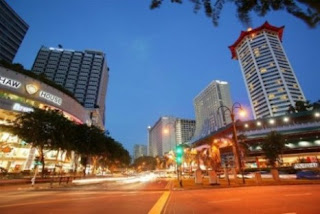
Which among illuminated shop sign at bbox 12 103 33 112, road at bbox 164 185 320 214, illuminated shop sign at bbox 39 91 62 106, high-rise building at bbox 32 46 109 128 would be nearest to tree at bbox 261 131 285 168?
road at bbox 164 185 320 214

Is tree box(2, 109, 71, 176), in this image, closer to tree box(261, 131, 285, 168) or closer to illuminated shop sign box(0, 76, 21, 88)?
illuminated shop sign box(0, 76, 21, 88)

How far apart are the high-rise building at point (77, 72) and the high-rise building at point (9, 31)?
14.8 meters

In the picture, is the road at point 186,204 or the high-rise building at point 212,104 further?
the high-rise building at point 212,104

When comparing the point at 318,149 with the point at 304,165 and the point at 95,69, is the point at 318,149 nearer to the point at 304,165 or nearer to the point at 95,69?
the point at 304,165

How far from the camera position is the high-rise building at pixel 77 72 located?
144 m

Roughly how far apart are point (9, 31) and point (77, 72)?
47.4m

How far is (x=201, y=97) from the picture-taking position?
179 meters

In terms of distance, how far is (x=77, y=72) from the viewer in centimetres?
15062

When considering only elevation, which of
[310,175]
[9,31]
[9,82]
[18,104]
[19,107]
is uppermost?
[9,31]

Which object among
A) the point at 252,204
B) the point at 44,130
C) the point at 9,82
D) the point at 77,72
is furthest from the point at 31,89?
the point at 77,72

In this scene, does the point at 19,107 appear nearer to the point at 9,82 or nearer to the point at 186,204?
the point at 9,82

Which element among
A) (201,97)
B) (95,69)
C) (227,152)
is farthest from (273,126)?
(95,69)

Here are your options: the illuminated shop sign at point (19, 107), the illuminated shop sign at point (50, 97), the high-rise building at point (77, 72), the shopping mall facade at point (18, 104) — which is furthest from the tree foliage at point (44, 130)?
the high-rise building at point (77, 72)

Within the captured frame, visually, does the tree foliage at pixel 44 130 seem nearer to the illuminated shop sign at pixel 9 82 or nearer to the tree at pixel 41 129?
the tree at pixel 41 129
